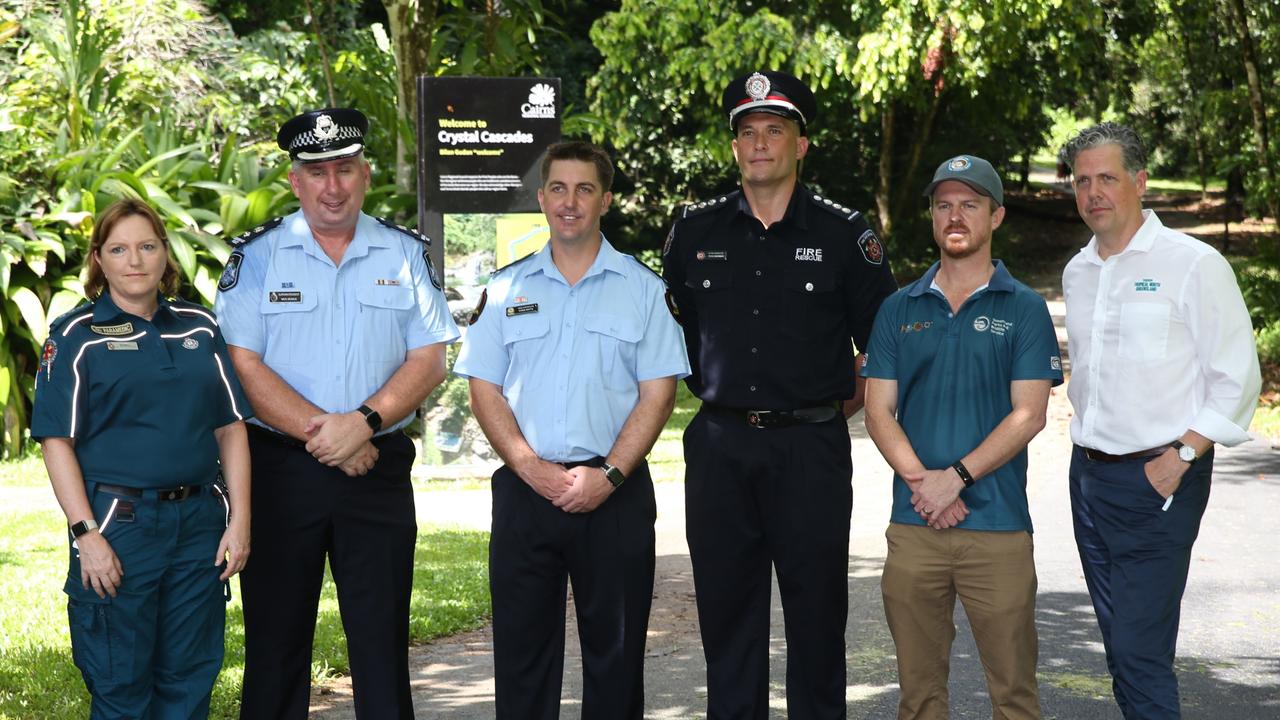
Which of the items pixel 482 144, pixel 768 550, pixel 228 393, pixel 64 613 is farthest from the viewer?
pixel 482 144

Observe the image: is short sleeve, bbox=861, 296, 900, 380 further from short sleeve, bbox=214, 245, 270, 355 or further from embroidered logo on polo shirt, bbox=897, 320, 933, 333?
short sleeve, bbox=214, 245, 270, 355

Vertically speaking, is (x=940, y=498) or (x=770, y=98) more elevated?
(x=770, y=98)

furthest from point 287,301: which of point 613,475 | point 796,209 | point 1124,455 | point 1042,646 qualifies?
point 1042,646

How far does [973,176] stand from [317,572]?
2.48 metres

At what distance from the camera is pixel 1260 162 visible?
17.2m

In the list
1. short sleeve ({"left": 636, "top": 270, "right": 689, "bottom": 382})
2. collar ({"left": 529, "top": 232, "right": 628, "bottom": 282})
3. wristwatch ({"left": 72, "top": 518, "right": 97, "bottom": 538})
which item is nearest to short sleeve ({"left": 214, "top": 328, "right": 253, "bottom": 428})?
wristwatch ({"left": 72, "top": 518, "right": 97, "bottom": 538})

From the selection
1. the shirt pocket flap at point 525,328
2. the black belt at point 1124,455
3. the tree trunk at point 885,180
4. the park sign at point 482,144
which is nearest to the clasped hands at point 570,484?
the shirt pocket flap at point 525,328

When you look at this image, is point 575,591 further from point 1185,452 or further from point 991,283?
point 1185,452

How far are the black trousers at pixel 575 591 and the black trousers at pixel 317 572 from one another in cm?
35

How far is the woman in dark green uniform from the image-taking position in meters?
4.05

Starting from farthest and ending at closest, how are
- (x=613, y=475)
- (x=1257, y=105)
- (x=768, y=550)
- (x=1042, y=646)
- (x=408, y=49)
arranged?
1. (x=1257, y=105)
2. (x=408, y=49)
3. (x=1042, y=646)
4. (x=768, y=550)
5. (x=613, y=475)

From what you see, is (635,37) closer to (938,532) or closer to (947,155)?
(947,155)

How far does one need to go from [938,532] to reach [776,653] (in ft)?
6.84

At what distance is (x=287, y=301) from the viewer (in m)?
4.48
